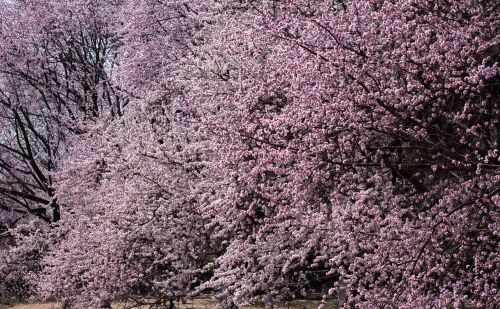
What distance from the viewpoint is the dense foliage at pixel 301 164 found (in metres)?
7.29

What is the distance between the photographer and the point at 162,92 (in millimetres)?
18641

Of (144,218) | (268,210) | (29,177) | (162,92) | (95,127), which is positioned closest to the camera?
(268,210)

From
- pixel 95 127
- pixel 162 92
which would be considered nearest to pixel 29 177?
pixel 95 127

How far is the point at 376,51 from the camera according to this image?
783cm

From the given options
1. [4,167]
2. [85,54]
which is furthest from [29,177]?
[85,54]

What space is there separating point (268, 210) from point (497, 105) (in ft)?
12.4

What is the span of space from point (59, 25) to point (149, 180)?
47.3 ft

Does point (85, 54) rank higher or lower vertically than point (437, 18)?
higher

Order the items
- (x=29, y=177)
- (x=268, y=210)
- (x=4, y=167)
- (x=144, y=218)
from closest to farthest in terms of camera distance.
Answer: (x=268, y=210) → (x=144, y=218) → (x=4, y=167) → (x=29, y=177)

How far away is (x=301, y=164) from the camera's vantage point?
7652 mm

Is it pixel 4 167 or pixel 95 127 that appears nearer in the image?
pixel 95 127

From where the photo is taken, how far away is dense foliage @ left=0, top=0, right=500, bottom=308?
7.29m

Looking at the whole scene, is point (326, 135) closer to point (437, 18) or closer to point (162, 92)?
point (437, 18)

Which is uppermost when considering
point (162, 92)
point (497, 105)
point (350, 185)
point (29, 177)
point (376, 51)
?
point (29, 177)
